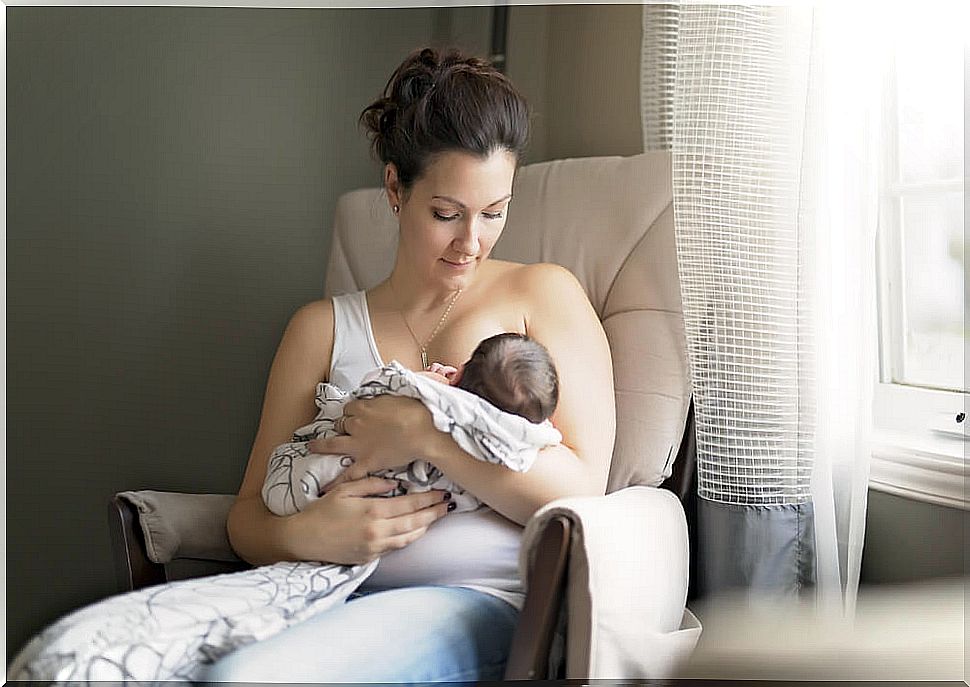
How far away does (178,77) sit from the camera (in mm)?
1311

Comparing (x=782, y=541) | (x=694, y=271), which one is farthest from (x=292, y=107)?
(x=782, y=541)

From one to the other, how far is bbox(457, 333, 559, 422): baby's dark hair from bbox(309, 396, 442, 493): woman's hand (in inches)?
2.8

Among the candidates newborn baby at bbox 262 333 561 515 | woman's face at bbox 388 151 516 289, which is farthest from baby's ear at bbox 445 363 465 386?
woman's face at bbox 388 151 516 289

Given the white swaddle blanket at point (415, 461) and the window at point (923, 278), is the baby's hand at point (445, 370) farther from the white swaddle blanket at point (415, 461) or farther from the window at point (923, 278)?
the window at point (923, 278)

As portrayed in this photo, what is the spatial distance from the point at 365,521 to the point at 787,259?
63cm

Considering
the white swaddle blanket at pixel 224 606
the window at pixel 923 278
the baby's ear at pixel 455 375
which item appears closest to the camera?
the white swaddle blanket at pixel 224 606

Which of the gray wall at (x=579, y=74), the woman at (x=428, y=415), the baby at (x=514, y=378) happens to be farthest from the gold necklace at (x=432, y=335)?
the gray wall at (x=579, y=74)

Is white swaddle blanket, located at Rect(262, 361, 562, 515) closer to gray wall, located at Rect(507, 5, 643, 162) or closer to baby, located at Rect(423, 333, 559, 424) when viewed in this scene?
baby, located at Rect(423, 333, 559, 424)

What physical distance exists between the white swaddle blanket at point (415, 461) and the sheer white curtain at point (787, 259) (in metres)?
0.29

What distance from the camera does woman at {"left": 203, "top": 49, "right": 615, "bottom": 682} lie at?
1.14 metres

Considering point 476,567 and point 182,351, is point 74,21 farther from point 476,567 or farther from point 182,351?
point 476,567

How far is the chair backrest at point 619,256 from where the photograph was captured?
134 cm

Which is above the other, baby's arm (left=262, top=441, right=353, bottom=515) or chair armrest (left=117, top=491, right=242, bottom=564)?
baby's arm (left=262, top=441, right=353, bottom=515)

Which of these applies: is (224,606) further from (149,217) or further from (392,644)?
(149,217)
